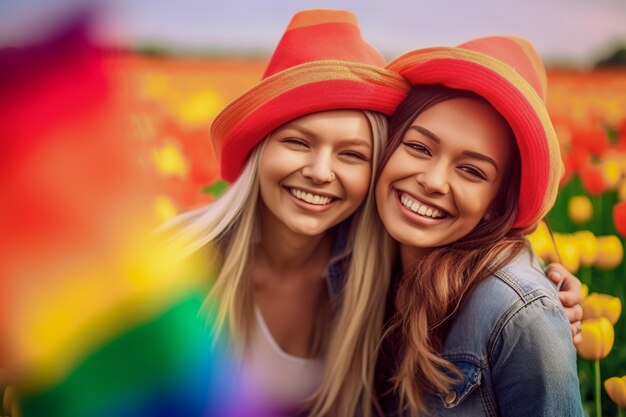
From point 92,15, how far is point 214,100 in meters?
2.37

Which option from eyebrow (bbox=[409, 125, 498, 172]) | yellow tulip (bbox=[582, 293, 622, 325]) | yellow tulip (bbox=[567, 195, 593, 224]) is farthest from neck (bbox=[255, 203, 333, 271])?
yellow tulip (bbox=[567, 195, 593, 224])

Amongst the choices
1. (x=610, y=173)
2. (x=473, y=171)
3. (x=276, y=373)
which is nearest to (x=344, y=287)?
(x=276, y=373)

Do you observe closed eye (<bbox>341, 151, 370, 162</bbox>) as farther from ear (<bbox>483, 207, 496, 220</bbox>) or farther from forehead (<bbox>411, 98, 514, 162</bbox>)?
ear (<bbox>483, 207, 496, 220</bbox>)

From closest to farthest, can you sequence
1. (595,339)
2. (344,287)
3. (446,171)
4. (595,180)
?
(446,171), (595,339), (344,287), (595,180)

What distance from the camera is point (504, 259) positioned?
1.62m

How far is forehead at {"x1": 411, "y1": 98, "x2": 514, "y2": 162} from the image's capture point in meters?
1.56

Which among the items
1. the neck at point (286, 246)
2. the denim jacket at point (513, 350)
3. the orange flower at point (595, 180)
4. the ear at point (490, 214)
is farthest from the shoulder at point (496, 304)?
the orange flower at point (595, 180)

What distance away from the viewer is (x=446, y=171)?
5.20 feet

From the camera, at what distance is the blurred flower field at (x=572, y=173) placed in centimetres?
184

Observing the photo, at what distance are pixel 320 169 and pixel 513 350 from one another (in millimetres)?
617

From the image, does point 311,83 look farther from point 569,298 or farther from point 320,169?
point 569,298

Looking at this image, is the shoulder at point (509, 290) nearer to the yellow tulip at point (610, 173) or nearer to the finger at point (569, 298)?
the finger at point (569, 298)

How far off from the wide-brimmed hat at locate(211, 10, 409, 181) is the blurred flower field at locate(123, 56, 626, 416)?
0.83 feet

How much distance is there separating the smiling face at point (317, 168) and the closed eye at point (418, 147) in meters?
0.11
